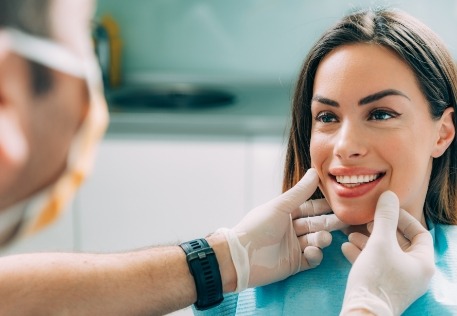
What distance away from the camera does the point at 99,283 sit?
1.33 meters

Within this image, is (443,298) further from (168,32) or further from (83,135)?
(168,32)

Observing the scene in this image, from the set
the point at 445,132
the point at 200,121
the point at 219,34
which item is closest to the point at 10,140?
the point at 445,132

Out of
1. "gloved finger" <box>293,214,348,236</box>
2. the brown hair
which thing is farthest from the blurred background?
"gloved finger" <box>293,214,348,236</box>

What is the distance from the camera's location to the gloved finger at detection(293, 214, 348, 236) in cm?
142

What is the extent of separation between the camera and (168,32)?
3.12 meters

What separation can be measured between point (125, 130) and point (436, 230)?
1.35 metres

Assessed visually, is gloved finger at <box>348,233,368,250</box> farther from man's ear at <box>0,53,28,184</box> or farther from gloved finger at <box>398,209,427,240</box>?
man's ear at <box>0,53,28,184</box>

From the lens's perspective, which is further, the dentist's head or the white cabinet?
the white cabinet

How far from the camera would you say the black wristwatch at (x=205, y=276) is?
133 centimetres

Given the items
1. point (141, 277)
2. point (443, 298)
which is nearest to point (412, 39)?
point (443, 298)

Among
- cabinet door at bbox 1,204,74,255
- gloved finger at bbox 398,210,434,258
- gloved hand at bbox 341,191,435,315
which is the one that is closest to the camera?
gloved hand at bbox 341,191,435,315

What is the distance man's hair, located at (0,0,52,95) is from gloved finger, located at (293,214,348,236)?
1026 millimetres

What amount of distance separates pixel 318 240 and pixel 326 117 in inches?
9.8

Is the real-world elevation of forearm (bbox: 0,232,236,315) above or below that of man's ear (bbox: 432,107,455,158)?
below
